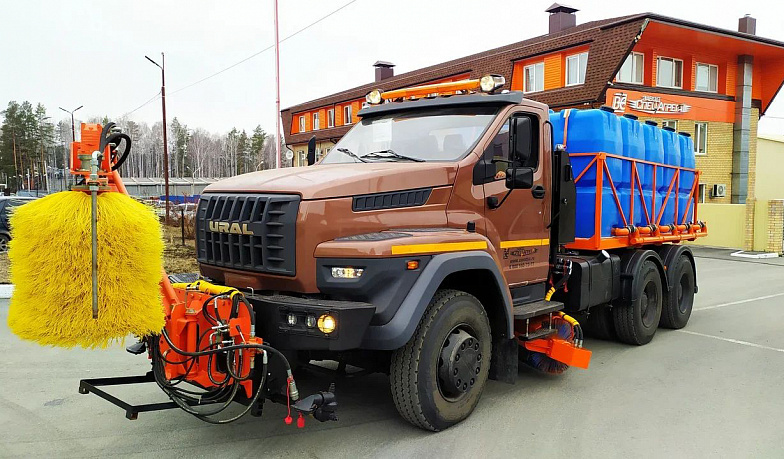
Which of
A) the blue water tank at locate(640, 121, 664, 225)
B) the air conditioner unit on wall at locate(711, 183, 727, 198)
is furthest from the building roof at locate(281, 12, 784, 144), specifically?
the blue water tank at locate(640, 121, 664, 225)

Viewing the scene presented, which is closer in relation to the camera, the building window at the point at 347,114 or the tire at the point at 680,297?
the tire at the point at 680,297

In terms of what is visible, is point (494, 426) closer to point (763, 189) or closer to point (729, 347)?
point (729, 347)

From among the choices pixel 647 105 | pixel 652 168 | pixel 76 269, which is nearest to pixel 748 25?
pixel 647 105

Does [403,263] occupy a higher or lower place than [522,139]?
lower

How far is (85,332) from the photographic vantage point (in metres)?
3.38

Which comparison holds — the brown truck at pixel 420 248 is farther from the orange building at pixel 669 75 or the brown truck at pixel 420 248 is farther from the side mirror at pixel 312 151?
the orange building at pixel 669 75

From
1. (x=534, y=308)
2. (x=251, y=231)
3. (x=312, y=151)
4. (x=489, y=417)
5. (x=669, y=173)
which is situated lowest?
(x=489, y=417)

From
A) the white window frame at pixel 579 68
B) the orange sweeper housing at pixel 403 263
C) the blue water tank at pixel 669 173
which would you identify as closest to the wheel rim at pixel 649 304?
the blue water tank at pixel 669 173

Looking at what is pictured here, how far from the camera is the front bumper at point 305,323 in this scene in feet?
13.0

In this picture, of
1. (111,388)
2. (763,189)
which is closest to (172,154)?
(763,189)

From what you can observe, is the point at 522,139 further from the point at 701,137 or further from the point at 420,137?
the point at 701,137

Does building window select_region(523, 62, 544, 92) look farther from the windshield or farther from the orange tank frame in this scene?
the windshield

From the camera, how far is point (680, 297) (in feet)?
28.4

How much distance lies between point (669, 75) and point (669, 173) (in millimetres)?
18810
